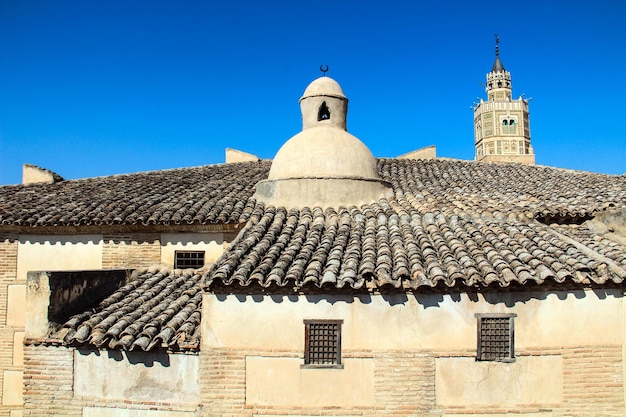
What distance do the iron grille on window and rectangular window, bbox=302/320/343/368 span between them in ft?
12.5

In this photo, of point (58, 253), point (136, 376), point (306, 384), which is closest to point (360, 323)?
point (306, 384)

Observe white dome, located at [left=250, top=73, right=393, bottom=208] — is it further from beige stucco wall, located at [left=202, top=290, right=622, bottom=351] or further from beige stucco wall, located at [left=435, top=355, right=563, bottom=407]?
beige stucco wall, located at [left=435, top=355, right=563, bottom=407]

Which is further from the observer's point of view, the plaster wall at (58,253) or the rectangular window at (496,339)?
the plaster wall at (58,253)

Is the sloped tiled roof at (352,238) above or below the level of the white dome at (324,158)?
below

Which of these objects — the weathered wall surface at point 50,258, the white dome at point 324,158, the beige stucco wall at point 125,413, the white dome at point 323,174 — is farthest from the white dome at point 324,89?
the beige stucco wall at point 125,413

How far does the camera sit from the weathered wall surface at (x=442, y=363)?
722 centimetres

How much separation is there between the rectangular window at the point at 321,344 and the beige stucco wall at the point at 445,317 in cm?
9

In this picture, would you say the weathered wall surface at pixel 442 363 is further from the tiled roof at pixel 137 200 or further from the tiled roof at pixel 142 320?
the tiled roof at pixel 137 200

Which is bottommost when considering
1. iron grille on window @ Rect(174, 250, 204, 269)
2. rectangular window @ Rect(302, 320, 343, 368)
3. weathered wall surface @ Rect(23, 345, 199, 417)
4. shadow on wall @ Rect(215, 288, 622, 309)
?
weathered wall surface @ Rect(23, 345, 199, 417)

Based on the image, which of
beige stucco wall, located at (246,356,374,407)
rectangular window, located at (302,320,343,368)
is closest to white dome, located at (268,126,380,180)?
rectangular window, located at (302,320,343,368)

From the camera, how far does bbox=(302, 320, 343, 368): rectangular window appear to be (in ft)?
24.0

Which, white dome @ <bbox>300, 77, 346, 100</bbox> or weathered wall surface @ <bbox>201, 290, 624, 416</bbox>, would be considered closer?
weathered wall surface @ <bbox>201, 290, 624, 416</bbox>

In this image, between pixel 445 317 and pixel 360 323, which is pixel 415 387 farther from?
pixel 360 323

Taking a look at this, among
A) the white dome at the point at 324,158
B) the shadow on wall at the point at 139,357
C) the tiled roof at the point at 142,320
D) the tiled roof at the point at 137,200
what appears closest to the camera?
the tiled roof at the point at 142,320
